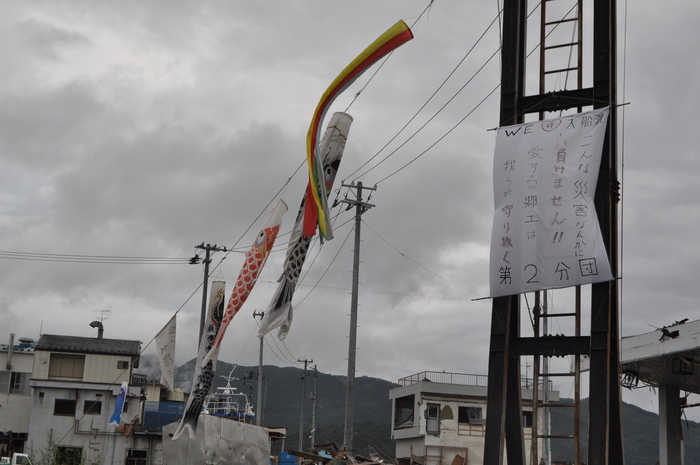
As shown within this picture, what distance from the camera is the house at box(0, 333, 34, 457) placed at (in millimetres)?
46281

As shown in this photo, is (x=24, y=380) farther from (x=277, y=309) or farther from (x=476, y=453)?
(x=277, y=309)

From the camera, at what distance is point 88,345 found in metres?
45.5

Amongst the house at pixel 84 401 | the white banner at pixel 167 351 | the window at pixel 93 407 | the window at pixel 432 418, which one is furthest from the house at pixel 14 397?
the window at pixel 432 418

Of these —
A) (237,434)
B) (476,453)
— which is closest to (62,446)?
(237,434)

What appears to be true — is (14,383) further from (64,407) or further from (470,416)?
(470,416)

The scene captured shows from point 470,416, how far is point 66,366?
23573 millimetres

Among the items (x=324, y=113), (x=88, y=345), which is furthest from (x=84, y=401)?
(x=324, y=113)

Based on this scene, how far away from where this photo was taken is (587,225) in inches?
653

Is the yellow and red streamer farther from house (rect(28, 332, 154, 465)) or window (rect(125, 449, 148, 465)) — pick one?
window (rect(125, 449, 148, 465))

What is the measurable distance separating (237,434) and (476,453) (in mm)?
18155

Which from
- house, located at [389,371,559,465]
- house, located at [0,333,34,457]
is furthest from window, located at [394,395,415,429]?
house, located at [0,333,34,457]

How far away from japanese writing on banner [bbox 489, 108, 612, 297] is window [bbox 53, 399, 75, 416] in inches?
1306

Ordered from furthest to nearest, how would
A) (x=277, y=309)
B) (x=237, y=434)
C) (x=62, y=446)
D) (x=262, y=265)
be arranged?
(x=62, y=446)
(x=237, y=434)
(x=262, y=265)
(x=277, y=309)

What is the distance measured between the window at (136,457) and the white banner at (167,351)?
1428 cm
